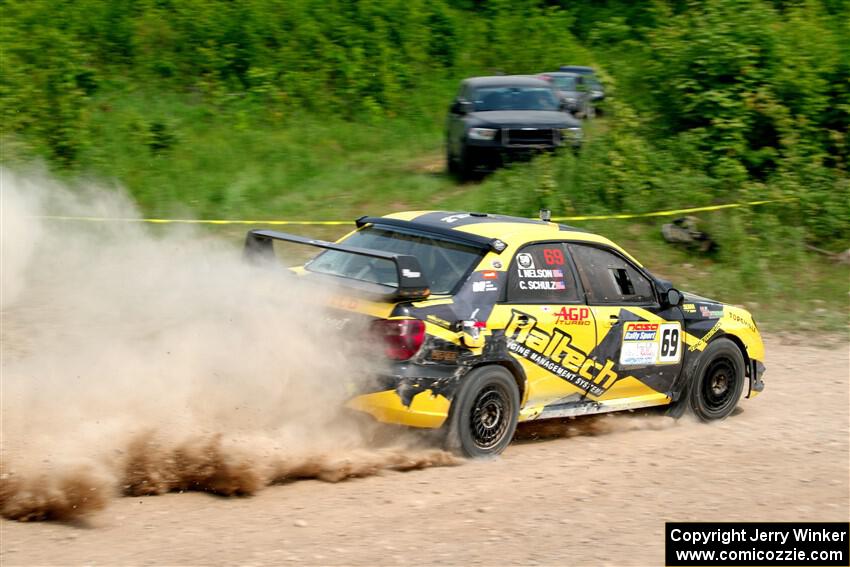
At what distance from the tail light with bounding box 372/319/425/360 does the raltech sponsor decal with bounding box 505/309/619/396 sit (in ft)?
2.53

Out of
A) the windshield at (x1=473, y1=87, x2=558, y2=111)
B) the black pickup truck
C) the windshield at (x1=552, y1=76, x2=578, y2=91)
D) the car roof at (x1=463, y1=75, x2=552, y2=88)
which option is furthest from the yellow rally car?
the windshield at (x1=552, y1=76, x2=578, y2=91)

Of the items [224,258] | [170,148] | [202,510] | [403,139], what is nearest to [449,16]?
[403,139]

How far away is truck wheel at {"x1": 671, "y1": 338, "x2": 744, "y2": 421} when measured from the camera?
30.0 feet

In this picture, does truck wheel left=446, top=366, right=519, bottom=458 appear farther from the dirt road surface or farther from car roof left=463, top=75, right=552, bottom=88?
car roof left=463, top=75, right=552, bottom=88

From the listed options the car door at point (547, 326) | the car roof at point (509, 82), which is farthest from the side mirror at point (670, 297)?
the car roof at point (509, 82)

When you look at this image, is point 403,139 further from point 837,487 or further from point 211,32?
point 837,487

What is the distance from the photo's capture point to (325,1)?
25.4 meters

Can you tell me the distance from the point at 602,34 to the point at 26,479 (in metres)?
28.9

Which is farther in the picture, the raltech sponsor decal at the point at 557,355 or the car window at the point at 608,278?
the car window at the point at 608,278

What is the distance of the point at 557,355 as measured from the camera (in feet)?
26.0

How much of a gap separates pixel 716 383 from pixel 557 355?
2147 millimetres

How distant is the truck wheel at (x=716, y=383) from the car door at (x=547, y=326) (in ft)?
4.20

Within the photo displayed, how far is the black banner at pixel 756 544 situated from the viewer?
19.0 ft

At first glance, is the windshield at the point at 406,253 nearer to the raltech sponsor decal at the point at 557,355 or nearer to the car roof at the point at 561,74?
the raltech sponsor decal at the point at 557,355
